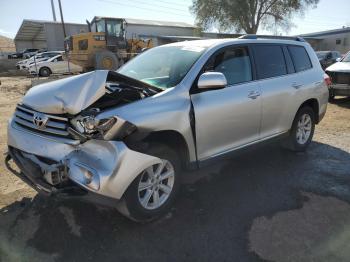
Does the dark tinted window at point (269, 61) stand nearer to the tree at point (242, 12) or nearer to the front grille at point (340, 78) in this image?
the front grille at point (340, 78)

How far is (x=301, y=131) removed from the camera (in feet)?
17.6

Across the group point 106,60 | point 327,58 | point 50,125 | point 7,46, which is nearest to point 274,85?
point 50,125

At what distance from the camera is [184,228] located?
3158mm

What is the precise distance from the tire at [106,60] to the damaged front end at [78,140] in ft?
46.3

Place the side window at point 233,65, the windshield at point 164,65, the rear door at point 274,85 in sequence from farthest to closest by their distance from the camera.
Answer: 1. the rear door at point 274,85
2. the side window at point 233,65
3. the windshield at point 164,65

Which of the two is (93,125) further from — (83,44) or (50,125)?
(83,44)

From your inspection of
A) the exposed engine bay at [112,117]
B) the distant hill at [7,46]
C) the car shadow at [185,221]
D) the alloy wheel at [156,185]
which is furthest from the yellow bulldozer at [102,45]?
the distant hill at [7,46]

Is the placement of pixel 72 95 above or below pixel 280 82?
above

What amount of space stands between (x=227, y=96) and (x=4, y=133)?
503cm

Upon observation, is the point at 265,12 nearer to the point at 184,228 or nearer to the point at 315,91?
the point at 315,91

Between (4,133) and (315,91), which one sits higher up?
(315,91)

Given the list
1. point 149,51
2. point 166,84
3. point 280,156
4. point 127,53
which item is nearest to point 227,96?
point 166,84

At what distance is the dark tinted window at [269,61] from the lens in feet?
14.1

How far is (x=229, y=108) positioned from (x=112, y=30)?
16332 mm
